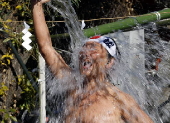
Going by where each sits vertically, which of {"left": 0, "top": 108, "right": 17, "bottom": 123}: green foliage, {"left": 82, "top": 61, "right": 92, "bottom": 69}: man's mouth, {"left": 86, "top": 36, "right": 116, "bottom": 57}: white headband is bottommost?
{"left": 0, "top": 108, "right": 17, "bottom": 123}: green foliage

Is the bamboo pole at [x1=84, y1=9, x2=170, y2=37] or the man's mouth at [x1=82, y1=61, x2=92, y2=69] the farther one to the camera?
the bamboo pole at [x1=84, y1=9, x2=170, y2=37]

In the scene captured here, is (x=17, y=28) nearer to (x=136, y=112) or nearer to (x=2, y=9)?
(x=2, y=9)

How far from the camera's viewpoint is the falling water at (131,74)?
3082 mm

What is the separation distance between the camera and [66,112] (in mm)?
2584

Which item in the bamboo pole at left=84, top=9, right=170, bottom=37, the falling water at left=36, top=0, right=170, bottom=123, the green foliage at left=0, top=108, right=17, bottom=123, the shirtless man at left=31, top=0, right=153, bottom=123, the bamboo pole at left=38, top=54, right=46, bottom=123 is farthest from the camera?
the green foliage at left=0, top=108, right=17, bottom=123

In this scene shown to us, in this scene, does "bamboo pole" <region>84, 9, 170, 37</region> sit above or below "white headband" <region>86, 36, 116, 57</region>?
above

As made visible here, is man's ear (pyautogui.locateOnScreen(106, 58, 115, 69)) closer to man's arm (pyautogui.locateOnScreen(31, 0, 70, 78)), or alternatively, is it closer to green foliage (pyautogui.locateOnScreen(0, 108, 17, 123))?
man's arm (pyautogui.locateOnScreen(31, 0, 70, 78))

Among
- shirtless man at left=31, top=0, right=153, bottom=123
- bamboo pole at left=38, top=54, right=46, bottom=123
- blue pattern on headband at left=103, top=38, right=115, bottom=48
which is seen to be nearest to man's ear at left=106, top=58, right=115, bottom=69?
shirtless man at left=31, top=0, right=153, bottom=123

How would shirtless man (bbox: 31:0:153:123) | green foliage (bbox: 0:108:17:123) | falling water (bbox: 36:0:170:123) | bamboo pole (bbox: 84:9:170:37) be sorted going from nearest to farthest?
shirtless man (bbox: 31:0:153:123) → bamboo pole (bbox: 84:9:170:37) → falling water (bbox: 36:0:170:123) → green foliage (bbox: 0:108:17:123)

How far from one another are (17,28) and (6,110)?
3.63 ft

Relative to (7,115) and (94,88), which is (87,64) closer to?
Result: (94,88)

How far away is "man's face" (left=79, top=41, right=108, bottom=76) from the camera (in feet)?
8.15

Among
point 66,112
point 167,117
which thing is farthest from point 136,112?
point 167,117

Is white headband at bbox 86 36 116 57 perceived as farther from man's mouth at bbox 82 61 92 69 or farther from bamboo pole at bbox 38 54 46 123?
bamboo pole at bbox 38 54 46 123
